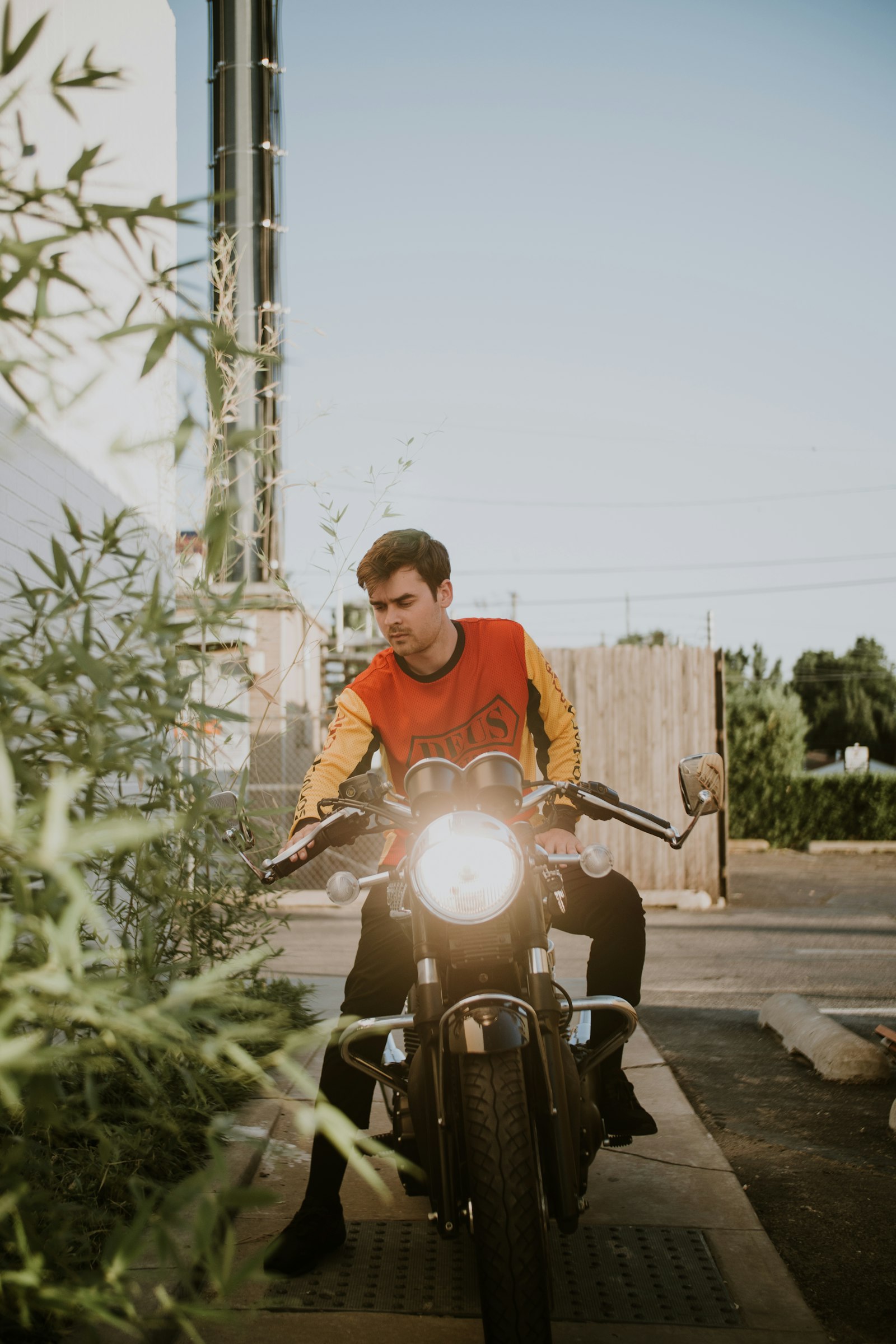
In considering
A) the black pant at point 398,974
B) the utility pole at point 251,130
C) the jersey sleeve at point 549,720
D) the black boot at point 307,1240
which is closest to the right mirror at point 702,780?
the black pant at point 398,974

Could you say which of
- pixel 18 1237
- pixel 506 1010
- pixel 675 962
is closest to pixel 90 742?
pixel 18 1237

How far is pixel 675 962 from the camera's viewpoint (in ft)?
22.7

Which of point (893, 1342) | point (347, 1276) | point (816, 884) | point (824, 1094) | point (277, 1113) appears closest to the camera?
point (893, 1342)

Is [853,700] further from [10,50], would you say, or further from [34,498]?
[10,50]

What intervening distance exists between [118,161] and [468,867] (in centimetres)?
326

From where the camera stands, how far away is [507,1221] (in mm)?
1918

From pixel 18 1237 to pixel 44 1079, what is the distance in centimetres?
25

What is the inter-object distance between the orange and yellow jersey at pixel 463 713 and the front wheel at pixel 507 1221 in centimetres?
115

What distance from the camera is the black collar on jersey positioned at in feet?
10.2

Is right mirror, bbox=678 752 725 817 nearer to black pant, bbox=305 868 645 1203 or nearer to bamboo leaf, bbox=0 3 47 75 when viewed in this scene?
black pant, bbox=305 868 645 1203

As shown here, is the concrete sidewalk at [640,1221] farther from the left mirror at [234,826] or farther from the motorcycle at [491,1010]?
the left mirror at [234,826]

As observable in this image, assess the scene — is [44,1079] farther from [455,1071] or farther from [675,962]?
[675,962]

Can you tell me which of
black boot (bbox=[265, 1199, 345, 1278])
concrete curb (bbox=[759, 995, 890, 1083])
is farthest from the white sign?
black boot (bbox=[265, 1199, 345, 1278])

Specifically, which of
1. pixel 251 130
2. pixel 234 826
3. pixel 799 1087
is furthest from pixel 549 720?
pixel 251 130
